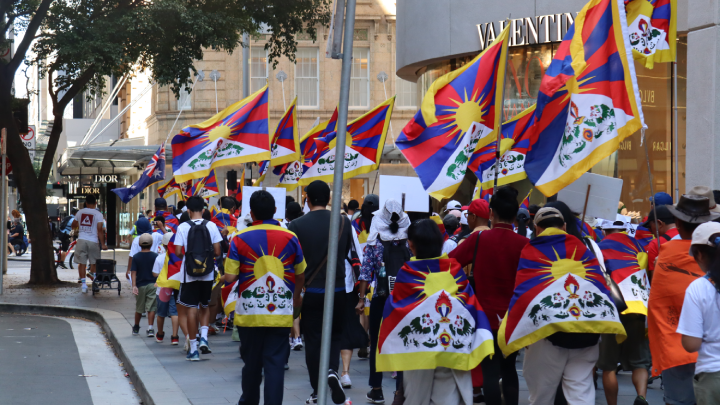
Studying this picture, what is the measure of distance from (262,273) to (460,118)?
2.86 metres

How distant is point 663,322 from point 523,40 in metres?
12.7

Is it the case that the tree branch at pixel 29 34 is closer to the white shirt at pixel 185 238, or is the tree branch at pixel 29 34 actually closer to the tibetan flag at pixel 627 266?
the white shirt at pixel 185 238

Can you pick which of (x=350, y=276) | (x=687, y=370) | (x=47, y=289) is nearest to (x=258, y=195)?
A: (x=350, y=276)

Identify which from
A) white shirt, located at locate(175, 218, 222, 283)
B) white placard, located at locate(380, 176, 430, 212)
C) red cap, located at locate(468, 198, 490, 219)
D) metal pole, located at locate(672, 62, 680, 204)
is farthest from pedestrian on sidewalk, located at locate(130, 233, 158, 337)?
metal pole, located at locate(672, 62, 680, 204)

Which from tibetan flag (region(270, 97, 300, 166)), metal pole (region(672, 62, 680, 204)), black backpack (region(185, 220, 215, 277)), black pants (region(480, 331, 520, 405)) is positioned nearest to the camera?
black pants (region(480, 331, 520, 405))

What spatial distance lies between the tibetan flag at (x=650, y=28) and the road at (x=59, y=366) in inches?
232

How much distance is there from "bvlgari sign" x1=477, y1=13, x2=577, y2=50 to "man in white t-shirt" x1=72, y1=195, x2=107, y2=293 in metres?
9.47

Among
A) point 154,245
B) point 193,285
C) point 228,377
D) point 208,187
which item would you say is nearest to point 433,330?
point 228,377

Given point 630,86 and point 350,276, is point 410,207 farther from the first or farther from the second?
point 630,86

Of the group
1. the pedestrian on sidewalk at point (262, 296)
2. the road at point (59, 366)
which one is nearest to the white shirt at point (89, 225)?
the road at point (59, 366)

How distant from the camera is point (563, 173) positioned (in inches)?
257

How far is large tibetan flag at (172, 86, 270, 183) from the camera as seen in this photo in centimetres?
1217

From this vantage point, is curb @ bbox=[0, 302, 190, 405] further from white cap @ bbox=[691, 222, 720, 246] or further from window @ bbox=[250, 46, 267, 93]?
window @ bbox=[250, 46, 267, 93]

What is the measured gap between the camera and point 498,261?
20.6 ft
